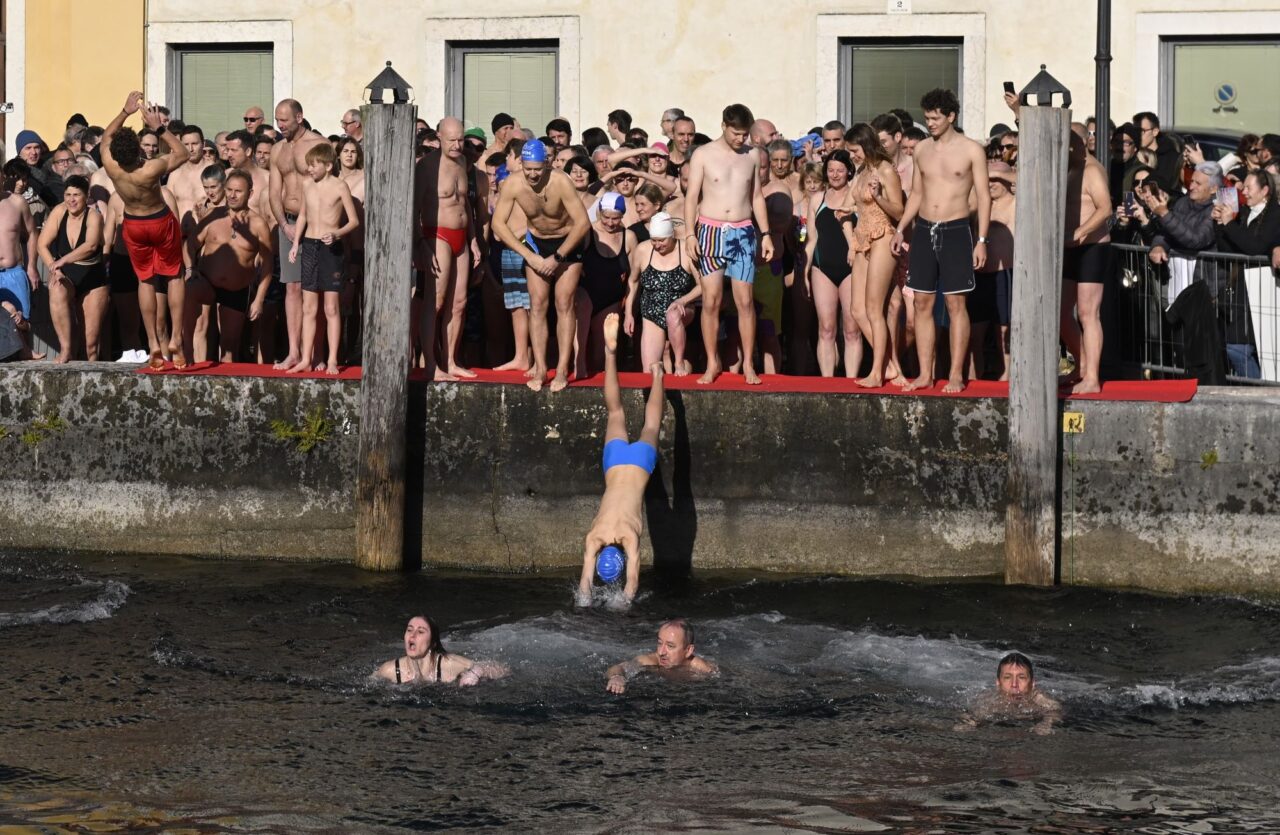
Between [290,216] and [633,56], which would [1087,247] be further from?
[633,56]

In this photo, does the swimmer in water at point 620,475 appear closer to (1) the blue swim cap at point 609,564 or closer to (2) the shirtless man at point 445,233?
(1) the blue swim cap at point 609,564

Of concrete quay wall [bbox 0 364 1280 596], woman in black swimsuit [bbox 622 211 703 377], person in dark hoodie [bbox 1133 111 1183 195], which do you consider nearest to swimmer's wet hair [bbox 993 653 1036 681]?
concrete quay wall [bbox 0 364 1280 596]

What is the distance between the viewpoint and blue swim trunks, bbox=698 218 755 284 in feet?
49.0

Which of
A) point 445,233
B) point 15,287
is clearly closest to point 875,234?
point 445,233

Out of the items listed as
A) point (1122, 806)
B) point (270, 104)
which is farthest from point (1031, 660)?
point (270, 104)

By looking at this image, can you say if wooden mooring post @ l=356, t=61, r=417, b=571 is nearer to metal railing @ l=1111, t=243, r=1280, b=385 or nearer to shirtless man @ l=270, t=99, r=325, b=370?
shirtless man @ l=270, t=99, r=325, b=370

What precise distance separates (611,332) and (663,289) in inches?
30.1

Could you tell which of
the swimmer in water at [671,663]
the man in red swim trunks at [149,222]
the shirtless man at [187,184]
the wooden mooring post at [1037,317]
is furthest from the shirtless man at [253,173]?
the wooden mooring post at [1037,317]

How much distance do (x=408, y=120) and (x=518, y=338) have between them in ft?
6.15

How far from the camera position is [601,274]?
15594mm

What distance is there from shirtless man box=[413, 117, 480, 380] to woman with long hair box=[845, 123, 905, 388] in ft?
9.43

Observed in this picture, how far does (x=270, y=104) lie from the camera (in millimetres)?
23172

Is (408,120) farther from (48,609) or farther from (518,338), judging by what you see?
(48,609)

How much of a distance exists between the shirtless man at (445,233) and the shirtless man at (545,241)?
1.11 feet
